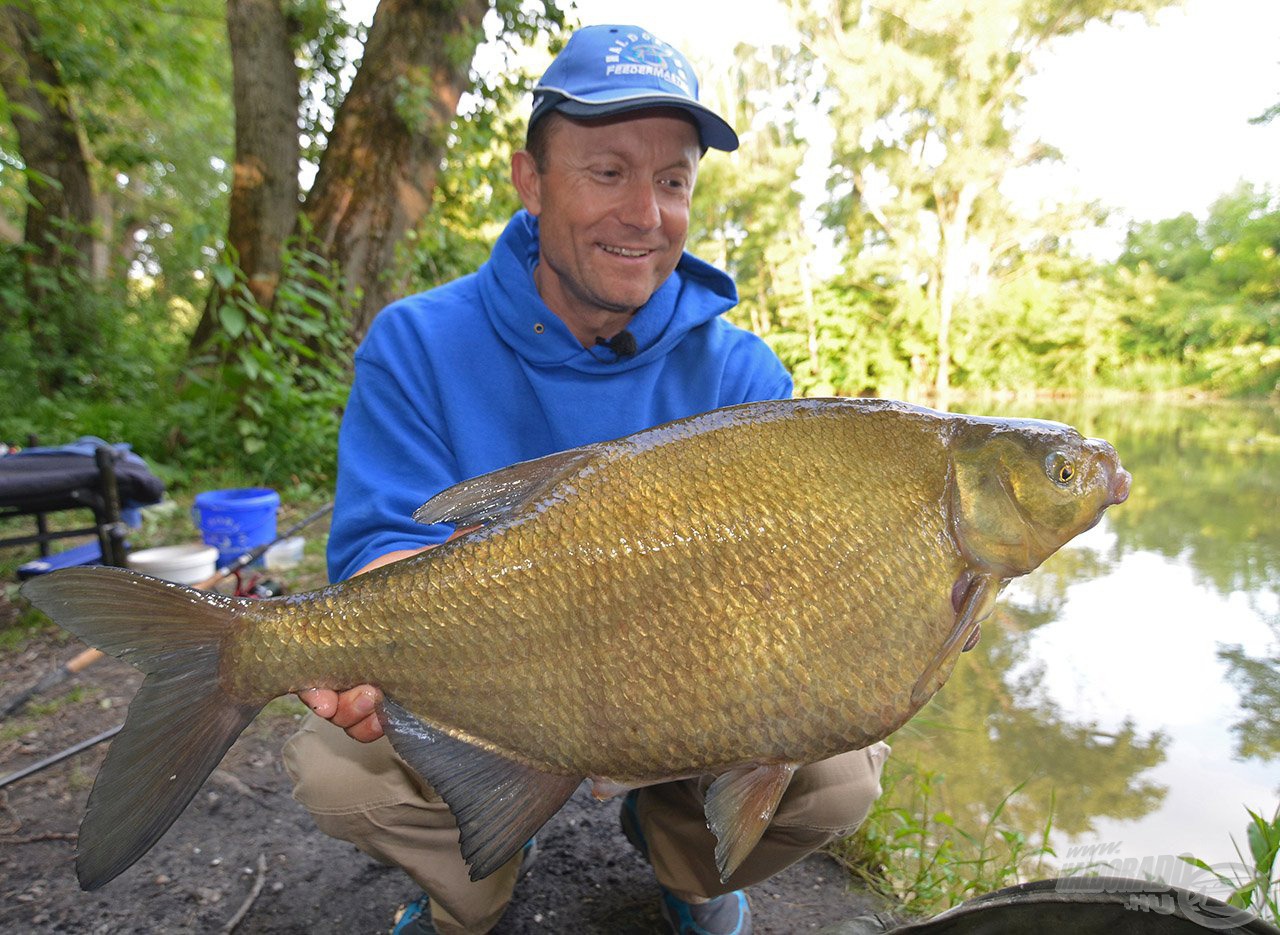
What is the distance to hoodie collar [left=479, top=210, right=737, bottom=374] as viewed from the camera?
1.88 m

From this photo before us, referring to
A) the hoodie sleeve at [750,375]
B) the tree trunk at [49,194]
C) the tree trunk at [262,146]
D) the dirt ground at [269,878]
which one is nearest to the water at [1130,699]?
the dirt ground at [269,878]

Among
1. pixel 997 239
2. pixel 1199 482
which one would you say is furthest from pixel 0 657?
pixel 997 239

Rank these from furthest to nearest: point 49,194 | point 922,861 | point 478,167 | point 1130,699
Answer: point 49,194 < point 478,167 < point 1130,699 < point 922,861

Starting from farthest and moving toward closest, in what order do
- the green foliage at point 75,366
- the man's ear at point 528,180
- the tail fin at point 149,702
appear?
1. the green foliage at point 75,366
2. the man's ear at point 528,180
3. the tail fin at point 149,702

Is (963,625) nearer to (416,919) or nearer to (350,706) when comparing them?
(350,706)

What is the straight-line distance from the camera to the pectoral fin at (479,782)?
3.77 ft

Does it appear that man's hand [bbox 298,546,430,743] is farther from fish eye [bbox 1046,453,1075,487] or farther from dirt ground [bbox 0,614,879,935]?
fish eye [bbox 1046,453,1075,487]

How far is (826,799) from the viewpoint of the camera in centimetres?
149

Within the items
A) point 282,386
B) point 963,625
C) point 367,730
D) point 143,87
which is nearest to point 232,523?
point 282,386

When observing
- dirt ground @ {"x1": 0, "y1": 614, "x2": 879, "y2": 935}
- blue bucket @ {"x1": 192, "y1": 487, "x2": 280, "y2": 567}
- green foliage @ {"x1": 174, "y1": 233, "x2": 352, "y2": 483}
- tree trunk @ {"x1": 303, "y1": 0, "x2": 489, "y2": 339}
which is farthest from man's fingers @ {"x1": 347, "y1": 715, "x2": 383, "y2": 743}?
tree trunk @ {"x1": 303, "y1": 0, "x2": 489, "y2": 339}

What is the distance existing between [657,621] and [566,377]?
0.94 metres

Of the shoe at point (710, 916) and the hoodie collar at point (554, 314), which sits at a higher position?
the hoodie collar at point (554, 314)

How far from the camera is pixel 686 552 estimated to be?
1121 millimetres

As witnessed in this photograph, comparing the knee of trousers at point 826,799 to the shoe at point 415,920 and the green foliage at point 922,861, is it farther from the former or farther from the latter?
the shoe at point 415,920
